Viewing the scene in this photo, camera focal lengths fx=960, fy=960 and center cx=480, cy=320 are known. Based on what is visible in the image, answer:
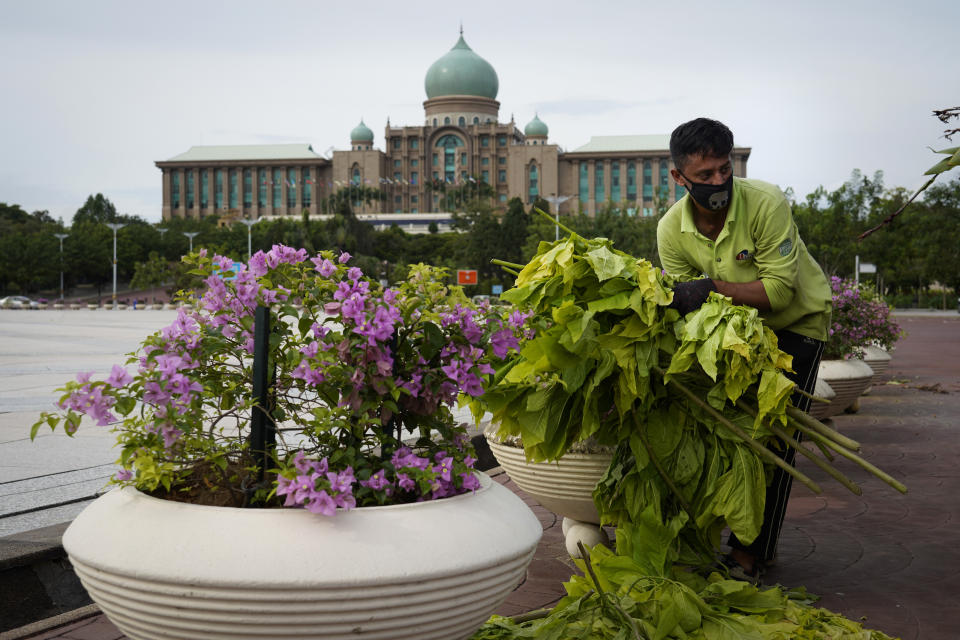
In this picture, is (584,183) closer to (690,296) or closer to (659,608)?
(690,296)

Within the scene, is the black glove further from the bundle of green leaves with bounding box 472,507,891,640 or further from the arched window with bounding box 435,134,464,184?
the arched window with bounding box 435,134,464,184

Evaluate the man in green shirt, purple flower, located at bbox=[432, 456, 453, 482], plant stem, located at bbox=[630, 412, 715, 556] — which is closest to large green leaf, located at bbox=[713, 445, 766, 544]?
plant stem, located at bbox=[630, 412, 715, 556]

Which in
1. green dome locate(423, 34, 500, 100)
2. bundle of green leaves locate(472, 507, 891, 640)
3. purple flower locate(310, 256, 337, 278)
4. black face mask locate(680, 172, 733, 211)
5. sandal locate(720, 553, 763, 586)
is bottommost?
sandal locate(720, 553, 763, 586)

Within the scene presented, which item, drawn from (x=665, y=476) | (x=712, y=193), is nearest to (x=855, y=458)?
(x=665, y=476)

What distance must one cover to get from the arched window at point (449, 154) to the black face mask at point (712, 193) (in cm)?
12271

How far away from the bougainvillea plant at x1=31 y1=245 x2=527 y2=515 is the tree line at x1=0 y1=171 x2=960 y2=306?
23431mm

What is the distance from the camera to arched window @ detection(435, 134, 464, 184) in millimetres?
124750

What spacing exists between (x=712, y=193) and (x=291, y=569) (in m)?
2.19

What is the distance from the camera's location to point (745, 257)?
3.64 metres

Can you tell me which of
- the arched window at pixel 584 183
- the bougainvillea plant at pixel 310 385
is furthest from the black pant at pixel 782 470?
the arched window at pixel 584 183

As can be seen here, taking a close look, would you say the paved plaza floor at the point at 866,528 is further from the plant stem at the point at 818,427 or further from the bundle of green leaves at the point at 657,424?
the plant stem at the point at 818,427

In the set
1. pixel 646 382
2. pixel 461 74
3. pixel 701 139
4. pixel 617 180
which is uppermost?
pixel 461 74

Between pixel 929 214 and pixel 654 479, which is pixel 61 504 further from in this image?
pixel 929 214

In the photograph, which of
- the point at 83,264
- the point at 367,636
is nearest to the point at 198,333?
the point at 367,636
